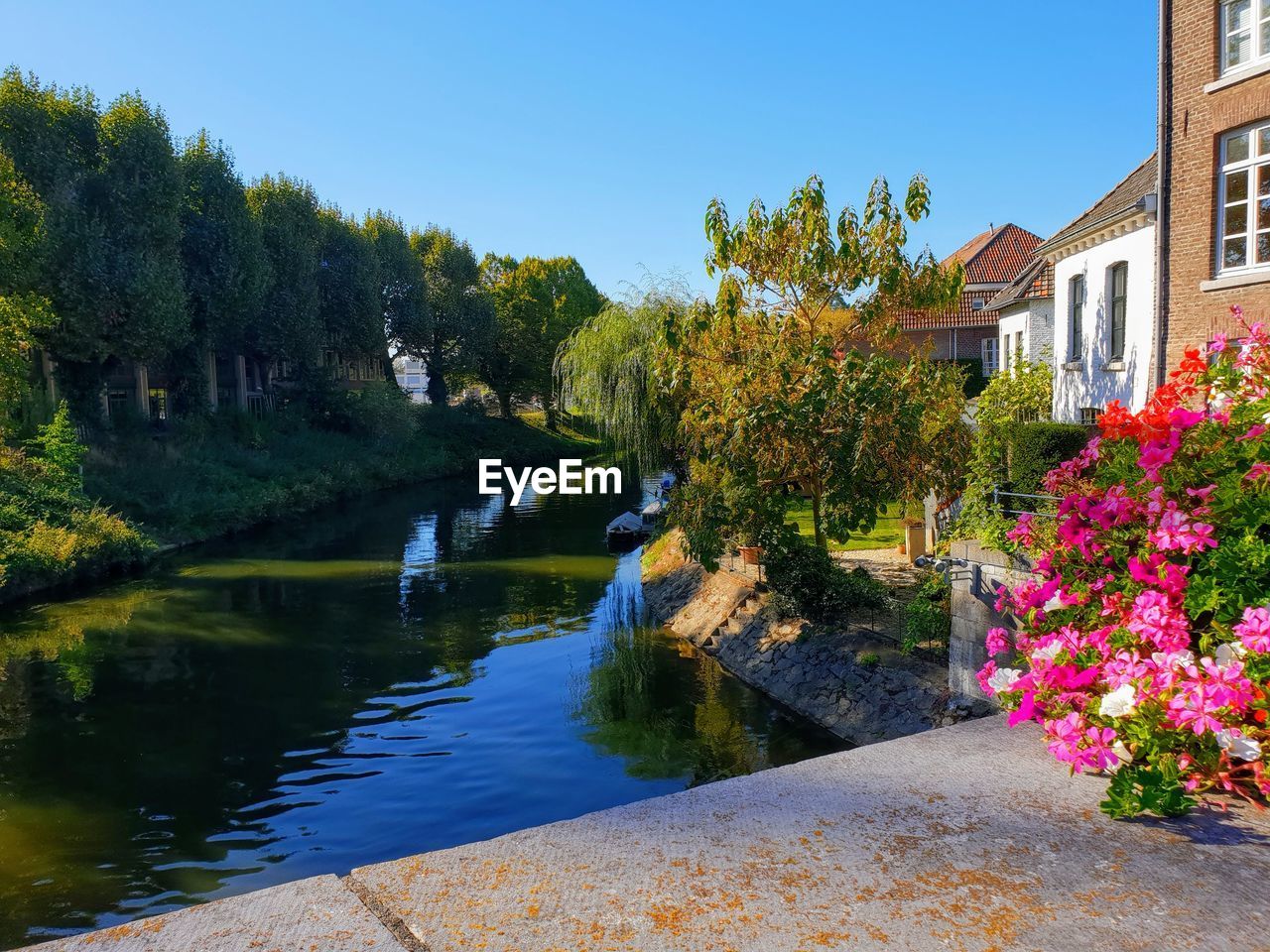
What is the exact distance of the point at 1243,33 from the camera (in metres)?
14.1

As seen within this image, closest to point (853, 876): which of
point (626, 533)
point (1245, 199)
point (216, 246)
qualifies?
point (1245, 199)

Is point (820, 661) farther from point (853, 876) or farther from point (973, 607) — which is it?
point (853, 876)

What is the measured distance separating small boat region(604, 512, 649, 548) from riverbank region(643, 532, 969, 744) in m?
8.83

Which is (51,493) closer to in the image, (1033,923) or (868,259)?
(868,259)

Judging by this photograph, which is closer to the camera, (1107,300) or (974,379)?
(1107,300)

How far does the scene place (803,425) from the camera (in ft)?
48.0

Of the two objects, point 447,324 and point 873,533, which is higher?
point 447,324

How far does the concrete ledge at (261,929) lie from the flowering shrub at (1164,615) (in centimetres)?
269

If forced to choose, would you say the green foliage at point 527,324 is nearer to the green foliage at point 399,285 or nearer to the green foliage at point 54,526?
the green foliage at point 399,285

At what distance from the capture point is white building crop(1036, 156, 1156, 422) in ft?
54.5

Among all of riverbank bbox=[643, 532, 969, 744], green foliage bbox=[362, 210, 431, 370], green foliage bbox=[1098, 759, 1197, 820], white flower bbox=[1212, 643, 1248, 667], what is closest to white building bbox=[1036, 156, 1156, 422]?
riverbank bbox=[643, 532, 969, 744]

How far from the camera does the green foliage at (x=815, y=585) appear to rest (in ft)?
49.9

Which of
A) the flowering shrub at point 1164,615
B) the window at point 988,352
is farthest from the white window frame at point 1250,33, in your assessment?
the window at point 988,352

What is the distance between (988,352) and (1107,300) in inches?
850
